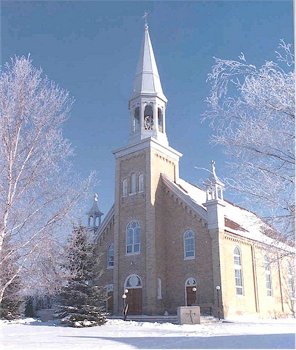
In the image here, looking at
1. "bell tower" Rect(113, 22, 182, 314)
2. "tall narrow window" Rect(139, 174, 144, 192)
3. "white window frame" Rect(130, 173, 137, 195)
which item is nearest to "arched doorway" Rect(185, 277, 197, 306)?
"bell tower" Rect(113, 22, 182, 314)

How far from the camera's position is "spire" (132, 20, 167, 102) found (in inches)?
1326

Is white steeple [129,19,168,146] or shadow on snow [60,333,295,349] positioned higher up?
white steeple [129,19,168,146]

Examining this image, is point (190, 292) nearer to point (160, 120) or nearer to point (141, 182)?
point (141, 182)

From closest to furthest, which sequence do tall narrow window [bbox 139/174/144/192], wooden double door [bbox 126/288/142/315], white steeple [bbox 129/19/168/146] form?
wooden double door [bbox 126/288/142/315], tall narrow window [bbox 139/174/144/192], white steeple [bbox 129/19/168/146]

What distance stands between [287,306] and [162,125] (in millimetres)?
17327

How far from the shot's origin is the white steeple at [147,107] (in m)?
33.1

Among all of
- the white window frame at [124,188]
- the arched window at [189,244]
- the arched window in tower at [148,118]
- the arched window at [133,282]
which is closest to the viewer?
the arched window at [189,244]

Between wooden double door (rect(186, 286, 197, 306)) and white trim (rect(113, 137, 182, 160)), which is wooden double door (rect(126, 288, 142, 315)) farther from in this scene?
white trim (rect(113, 137, 182, 160))

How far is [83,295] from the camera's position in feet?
72.6

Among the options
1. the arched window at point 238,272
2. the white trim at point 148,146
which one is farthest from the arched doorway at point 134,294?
the white trim at point 148,146

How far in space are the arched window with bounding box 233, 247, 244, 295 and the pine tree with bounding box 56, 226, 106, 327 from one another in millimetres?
→ 9914

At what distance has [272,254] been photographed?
10398 mm

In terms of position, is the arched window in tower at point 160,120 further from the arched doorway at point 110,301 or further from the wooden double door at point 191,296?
the arched doorway at point 110,301

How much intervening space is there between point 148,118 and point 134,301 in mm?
13850
